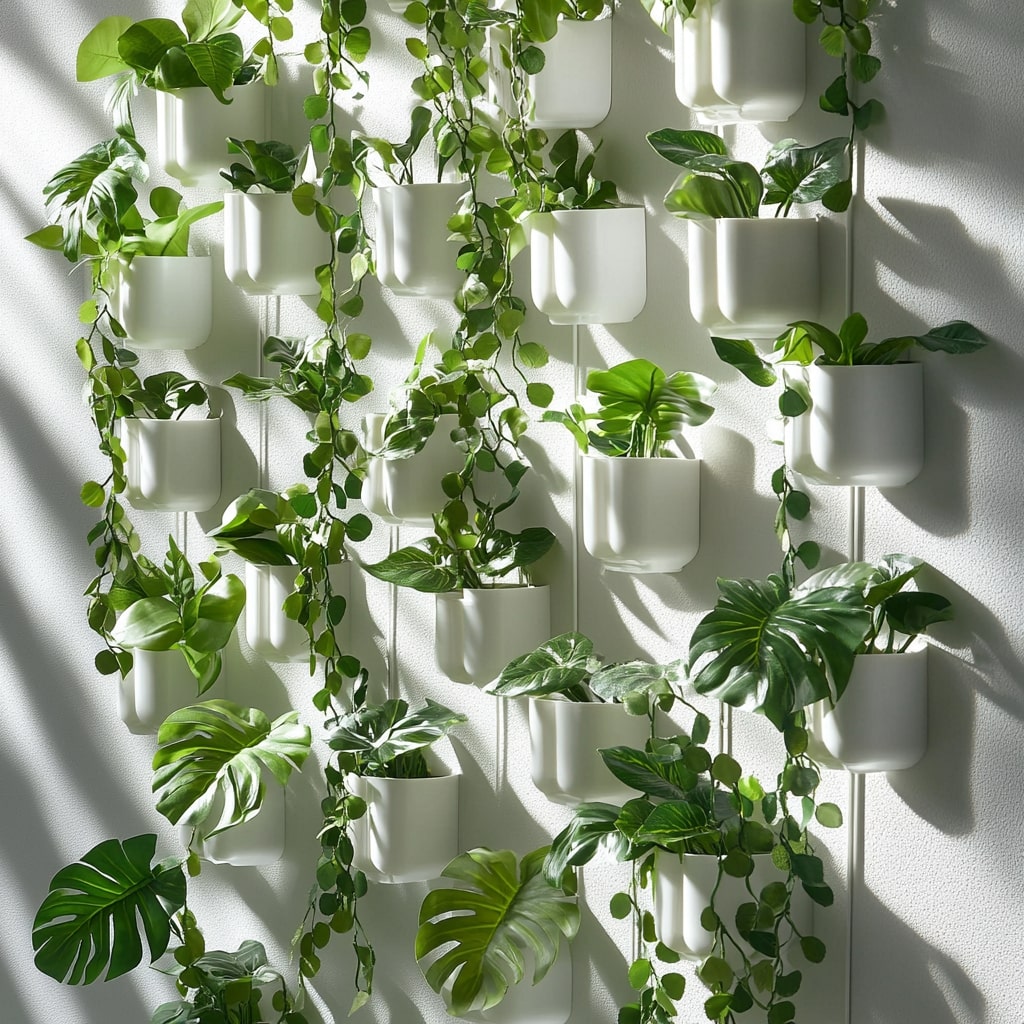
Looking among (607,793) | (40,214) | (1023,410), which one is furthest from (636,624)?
(40,214)

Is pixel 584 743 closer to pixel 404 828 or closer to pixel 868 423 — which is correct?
pixel 404 828

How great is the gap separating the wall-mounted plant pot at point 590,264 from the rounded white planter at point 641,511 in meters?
0.16

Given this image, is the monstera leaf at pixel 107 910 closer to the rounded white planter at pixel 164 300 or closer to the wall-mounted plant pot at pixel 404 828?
the wall-mounted plant pot at pixel 404 828

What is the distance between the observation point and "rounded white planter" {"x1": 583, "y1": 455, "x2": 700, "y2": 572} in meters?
1.32

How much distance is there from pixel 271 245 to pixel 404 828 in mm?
720

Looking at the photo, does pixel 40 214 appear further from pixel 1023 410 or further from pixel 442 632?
pixel 1023 410

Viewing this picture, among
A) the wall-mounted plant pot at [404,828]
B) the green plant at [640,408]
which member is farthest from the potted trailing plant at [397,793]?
the green plant at [640,408]

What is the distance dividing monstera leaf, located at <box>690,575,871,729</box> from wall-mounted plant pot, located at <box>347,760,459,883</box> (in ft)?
1.81

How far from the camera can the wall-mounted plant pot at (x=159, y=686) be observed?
193 cm

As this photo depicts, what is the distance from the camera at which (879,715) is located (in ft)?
3.75

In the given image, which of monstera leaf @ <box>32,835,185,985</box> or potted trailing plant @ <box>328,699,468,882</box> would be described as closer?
potted trailing plant @ <box>328,699,468,882</box>

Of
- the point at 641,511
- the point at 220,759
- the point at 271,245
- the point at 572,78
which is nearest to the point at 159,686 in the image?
the point at 220,759

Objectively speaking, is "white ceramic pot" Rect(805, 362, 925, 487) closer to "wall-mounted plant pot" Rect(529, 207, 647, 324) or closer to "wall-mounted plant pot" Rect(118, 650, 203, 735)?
"wall-mounted plant pot" Rect(529, 207, 647, 324)

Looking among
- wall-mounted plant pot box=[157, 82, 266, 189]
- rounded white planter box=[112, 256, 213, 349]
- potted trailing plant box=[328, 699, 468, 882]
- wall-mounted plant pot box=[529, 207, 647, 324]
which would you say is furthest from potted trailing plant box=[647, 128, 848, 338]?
rounded white planter box=[112, 256, 213, 349]
